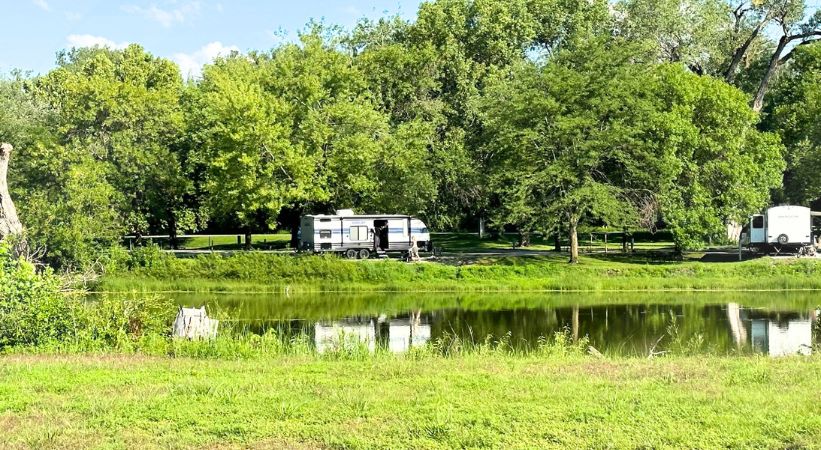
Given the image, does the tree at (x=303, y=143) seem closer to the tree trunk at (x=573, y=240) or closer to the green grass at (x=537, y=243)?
the green grass at (x=537, y=243)

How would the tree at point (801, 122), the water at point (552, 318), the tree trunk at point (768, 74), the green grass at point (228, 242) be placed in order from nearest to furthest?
the water at point (552, 318) → the tree at point (801, 122) → the tree trunk at point (768, 74) → the green grass at point (228, 242)

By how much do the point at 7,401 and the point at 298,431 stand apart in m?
3.75

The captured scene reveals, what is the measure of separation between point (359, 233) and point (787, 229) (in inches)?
875

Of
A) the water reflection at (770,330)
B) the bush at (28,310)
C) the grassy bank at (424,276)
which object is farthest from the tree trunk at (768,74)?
the bush at (28,310)

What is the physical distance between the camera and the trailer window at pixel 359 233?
136 feet

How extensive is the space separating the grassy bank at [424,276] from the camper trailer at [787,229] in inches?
105

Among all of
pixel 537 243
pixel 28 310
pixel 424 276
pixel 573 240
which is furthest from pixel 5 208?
pixel 537 243

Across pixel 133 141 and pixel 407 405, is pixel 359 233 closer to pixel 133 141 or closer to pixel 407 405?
pixel 133 141

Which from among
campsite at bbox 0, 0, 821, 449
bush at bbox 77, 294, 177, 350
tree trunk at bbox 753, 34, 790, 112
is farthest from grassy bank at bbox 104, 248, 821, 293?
bush at bbox 77, 294, 177, 350

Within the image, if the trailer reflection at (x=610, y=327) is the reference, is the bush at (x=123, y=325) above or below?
above

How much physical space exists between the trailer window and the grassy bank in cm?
466

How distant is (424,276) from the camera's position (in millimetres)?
36125

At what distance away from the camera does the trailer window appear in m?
A: 41.6

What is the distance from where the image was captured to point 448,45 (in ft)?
171
